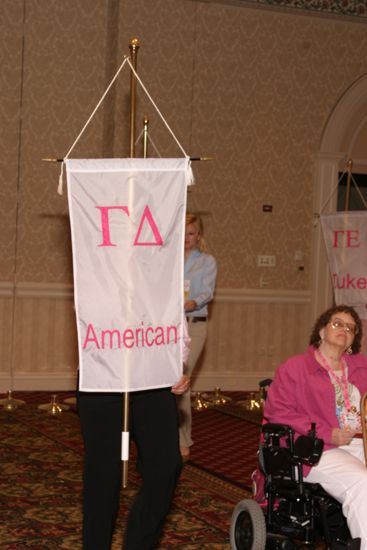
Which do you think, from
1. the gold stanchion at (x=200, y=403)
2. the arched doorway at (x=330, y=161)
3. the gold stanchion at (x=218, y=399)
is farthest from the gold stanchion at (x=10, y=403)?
the arched doorway at (x=330, y=161)

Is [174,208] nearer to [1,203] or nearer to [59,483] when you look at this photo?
[59,483]

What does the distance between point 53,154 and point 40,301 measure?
1.36 meters

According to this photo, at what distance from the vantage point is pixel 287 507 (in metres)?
4.23

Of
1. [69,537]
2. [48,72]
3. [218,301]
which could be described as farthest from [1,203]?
[69,537]

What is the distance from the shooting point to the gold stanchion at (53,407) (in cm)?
817

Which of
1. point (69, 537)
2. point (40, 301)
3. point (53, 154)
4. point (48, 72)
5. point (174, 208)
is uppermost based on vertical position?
point (48, 72)

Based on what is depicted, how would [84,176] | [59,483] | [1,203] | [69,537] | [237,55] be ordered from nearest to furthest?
[84,176] < [69,537] < [59,483] < [1,203] < [237,55]

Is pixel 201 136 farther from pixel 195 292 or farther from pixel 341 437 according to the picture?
pixel 341 437

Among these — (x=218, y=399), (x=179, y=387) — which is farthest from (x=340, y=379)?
(x=218, y=399)

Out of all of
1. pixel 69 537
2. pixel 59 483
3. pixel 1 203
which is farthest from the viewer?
pixel 1 203

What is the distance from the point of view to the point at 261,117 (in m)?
10.1

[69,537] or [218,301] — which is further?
[218,301]

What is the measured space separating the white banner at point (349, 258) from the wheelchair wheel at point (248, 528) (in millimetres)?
3883

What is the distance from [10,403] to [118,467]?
493cm
